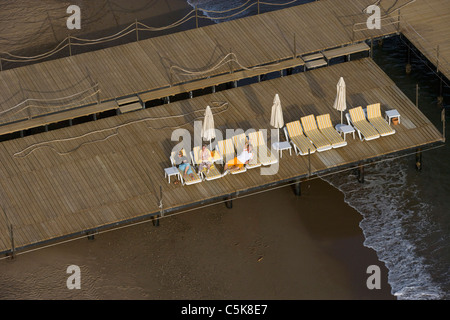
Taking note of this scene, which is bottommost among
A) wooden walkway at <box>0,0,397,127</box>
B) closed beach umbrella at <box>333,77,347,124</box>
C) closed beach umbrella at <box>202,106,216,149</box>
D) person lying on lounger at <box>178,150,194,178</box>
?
person lying on lounger at <box>178,150,194,178</box>

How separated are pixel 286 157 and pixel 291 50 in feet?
25.6

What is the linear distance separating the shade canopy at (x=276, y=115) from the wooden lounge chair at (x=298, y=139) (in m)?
0.67

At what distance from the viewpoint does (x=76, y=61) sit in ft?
199

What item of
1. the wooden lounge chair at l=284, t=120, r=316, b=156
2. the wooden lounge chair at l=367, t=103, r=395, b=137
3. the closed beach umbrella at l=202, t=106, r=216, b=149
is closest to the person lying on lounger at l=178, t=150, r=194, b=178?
the closed beach umbrella at l=202, t=106, r=216, b=149

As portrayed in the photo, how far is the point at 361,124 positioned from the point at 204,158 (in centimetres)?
771

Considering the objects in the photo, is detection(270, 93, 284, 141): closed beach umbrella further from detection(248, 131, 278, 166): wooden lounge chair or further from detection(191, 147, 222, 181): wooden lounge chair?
detection(191, 147, 222, 181): wooden lounge chair

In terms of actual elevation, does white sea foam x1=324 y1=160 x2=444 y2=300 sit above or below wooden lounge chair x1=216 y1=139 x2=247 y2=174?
below

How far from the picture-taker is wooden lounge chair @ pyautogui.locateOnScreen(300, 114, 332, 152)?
55.7m

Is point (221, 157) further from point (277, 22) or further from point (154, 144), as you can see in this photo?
point (277, 22)

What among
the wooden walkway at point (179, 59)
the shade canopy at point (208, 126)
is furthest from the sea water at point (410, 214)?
the shade canopy at point (208, 126)

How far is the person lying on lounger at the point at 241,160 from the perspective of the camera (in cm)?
5444

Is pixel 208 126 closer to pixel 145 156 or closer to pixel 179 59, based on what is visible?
pixel 145 156

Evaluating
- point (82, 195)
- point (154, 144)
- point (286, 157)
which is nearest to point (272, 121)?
point (286, 157)

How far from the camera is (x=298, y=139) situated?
56.1 metres
